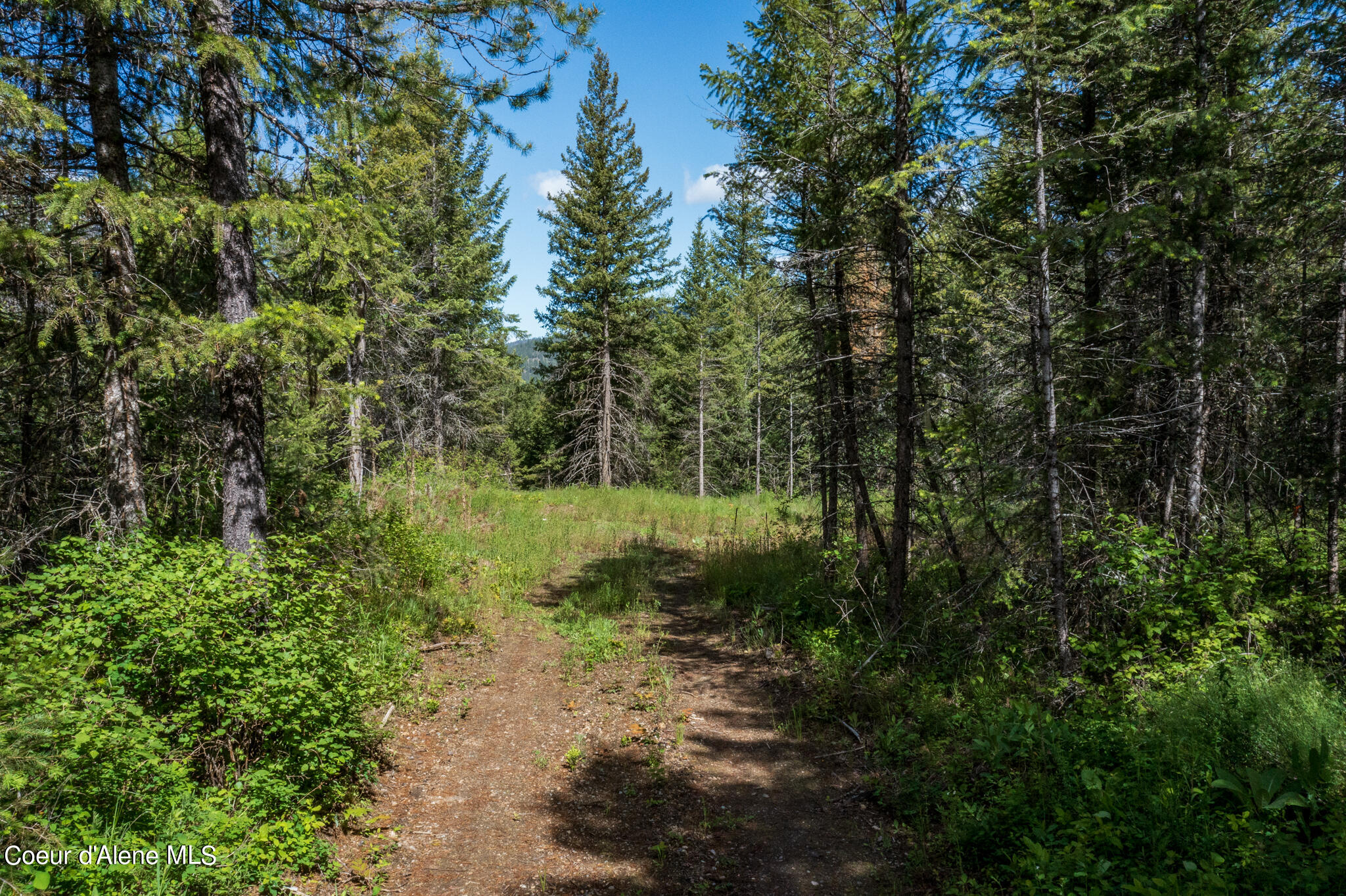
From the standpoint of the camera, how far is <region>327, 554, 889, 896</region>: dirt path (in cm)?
441

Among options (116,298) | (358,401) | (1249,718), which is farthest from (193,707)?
(358,401)

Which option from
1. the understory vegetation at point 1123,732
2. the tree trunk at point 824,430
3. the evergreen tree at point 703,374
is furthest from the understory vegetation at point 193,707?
the evergreen tree at point 703,374

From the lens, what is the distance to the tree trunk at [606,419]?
2288 cm

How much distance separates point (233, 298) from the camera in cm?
575

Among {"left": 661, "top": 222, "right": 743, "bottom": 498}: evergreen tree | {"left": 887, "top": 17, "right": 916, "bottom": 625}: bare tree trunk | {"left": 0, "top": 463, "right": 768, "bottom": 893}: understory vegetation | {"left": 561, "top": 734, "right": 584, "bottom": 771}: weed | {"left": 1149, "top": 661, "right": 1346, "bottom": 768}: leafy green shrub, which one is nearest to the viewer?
{"left": 0, "top": 463, "right": 768, "bottom": 893}: understory vegetation

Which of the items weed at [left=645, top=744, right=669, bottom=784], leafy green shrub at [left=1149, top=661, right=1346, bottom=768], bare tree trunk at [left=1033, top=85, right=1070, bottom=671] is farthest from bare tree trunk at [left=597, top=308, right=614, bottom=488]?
leafy green shrub at [left=1149, top=661, right=1346, bottom=768]

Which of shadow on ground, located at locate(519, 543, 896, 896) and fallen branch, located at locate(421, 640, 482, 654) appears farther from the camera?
fallen branch, located at locate(421, 640, 482, 654)

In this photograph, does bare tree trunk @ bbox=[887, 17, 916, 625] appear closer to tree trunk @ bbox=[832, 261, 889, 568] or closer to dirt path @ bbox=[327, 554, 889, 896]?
tree trunk @ bbox=[832, 261, 889, 568]

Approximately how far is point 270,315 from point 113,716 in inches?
123

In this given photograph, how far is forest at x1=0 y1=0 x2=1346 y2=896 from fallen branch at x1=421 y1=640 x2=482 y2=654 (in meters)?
0.04

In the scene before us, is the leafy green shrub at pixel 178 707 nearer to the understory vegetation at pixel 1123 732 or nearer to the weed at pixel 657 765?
the weed at pixel 657 765

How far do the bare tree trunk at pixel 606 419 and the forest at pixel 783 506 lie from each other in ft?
41.2

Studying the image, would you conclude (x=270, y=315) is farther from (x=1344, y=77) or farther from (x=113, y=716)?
(x=1344, y=77)

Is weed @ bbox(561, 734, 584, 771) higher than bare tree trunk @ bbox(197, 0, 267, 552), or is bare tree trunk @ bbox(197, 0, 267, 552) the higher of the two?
bare tree trunk @ bbox(197, 0, 267, 552)
